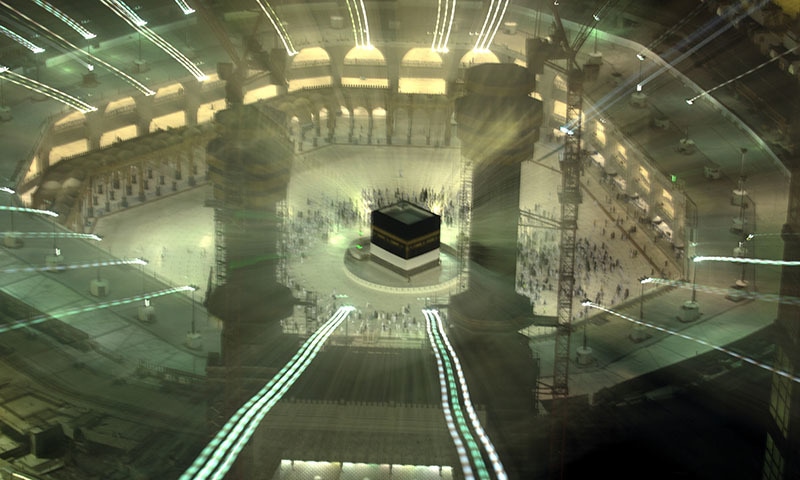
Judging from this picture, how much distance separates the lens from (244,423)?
30438mm

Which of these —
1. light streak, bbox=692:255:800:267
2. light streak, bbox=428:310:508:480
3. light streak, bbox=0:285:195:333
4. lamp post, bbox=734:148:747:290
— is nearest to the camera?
light streak, bbox=428:310:508:480

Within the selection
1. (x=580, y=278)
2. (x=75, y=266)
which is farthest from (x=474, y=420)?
(x=75, y=266)

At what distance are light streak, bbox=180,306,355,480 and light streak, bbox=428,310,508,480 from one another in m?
4.90

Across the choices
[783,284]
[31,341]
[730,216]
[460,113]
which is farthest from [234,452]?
[730,216]

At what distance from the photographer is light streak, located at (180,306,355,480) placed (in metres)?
27.3

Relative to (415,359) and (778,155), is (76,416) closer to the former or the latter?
(415,359)

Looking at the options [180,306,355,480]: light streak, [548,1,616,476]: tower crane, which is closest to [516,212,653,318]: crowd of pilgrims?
[548,1,616,476]: tower crane

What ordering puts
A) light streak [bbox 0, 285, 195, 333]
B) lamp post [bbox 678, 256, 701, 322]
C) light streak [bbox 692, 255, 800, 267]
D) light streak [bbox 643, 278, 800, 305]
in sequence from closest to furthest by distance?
light streak [bbox 0, 285, 195, 333], lamp post [bbox 678, 256, 701, 322], light streak [bbox 643, 278, 800, 305], light streak [bbox 692, 255, 800, 267]

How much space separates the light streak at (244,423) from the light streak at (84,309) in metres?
9.12

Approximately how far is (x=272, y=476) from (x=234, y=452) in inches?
70.0

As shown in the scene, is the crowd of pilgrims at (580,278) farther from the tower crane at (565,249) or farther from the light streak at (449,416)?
the light streak at (449,416)

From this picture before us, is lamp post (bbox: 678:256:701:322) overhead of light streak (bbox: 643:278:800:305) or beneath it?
beneath

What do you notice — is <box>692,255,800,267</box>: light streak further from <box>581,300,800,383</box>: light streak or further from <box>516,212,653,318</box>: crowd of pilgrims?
<box>581,300,800,383</box>: light streak

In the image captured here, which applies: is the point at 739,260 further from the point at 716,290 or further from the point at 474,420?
the point at 474,420
